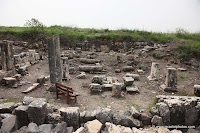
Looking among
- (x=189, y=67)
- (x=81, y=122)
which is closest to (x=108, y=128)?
(x=81, y=122)

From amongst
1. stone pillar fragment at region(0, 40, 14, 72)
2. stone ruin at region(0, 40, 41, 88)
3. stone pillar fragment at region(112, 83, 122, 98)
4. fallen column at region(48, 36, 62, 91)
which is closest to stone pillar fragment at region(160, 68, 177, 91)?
stone pillar fragment at region(112, 83, 122, 98)

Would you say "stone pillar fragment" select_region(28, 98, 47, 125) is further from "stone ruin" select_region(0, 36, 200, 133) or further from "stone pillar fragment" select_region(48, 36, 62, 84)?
"stone pillar fragment" select_region(48, 36, 62, 84)

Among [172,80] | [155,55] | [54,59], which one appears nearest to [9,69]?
[54,59]

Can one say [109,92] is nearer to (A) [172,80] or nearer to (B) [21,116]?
(A) [172,80]

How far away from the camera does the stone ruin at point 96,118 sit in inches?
203

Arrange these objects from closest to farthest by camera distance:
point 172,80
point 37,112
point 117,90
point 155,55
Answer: point 37,112, point 117,90, point 172,80, point 155,55

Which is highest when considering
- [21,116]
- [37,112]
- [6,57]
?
[6,57]

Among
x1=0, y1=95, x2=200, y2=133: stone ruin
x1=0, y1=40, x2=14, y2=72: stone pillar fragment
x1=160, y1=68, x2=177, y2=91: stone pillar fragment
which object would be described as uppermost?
x1=0, y1=40, x2=14, y2=72: stone pillar fragment

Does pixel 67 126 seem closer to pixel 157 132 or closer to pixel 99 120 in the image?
pixel 99 120

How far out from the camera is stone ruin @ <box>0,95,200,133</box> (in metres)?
5.15

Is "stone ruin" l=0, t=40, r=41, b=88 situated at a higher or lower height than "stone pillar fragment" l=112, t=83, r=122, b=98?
higher


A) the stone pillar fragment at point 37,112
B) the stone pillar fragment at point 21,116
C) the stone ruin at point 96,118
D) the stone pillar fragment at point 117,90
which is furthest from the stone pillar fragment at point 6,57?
the stone pillar fragment at point 117,90

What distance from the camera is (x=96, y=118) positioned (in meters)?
5.72

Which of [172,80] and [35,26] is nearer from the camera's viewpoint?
[172,80]
